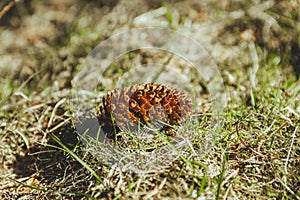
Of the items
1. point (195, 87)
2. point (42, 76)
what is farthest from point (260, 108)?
point (42, 76)

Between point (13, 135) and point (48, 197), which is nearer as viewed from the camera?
point (48, 197)

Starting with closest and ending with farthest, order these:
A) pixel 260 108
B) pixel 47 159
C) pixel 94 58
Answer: pixel 47 159 < pixel 260 108 < pixel 94 58

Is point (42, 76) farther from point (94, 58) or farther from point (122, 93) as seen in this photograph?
point (122, 93)
